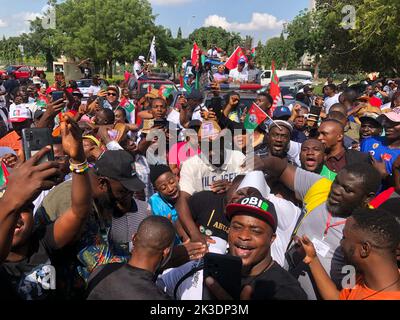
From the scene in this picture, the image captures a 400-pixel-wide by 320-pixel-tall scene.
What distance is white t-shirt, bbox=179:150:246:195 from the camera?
402 cm

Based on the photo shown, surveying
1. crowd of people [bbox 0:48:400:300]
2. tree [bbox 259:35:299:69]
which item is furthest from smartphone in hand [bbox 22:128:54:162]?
tree [bbox 259:35:299:69]

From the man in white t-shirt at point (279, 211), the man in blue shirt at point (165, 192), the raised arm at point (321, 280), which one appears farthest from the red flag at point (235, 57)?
the raised arm at point (321, 280)

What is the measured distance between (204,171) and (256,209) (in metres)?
1.69

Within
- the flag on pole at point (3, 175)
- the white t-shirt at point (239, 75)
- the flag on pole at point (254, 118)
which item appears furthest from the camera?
the white t-shirt at point (239, 75)

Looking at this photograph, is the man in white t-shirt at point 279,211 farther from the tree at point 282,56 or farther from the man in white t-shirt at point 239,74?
the tree at point 282,56

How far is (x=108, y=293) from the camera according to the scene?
2129mm

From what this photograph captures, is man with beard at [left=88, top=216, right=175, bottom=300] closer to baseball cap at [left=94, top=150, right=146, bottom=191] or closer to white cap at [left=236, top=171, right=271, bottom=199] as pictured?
baseball cap at [left=94, top=150, right=146, bottom=191]

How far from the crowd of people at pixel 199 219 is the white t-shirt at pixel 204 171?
0.01 m

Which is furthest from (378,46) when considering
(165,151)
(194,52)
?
(165,151)

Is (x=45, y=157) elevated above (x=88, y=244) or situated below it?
above

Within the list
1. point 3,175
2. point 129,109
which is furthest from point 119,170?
point 129,109

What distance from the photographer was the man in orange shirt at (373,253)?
2225mm

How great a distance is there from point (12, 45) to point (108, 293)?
82684mm
